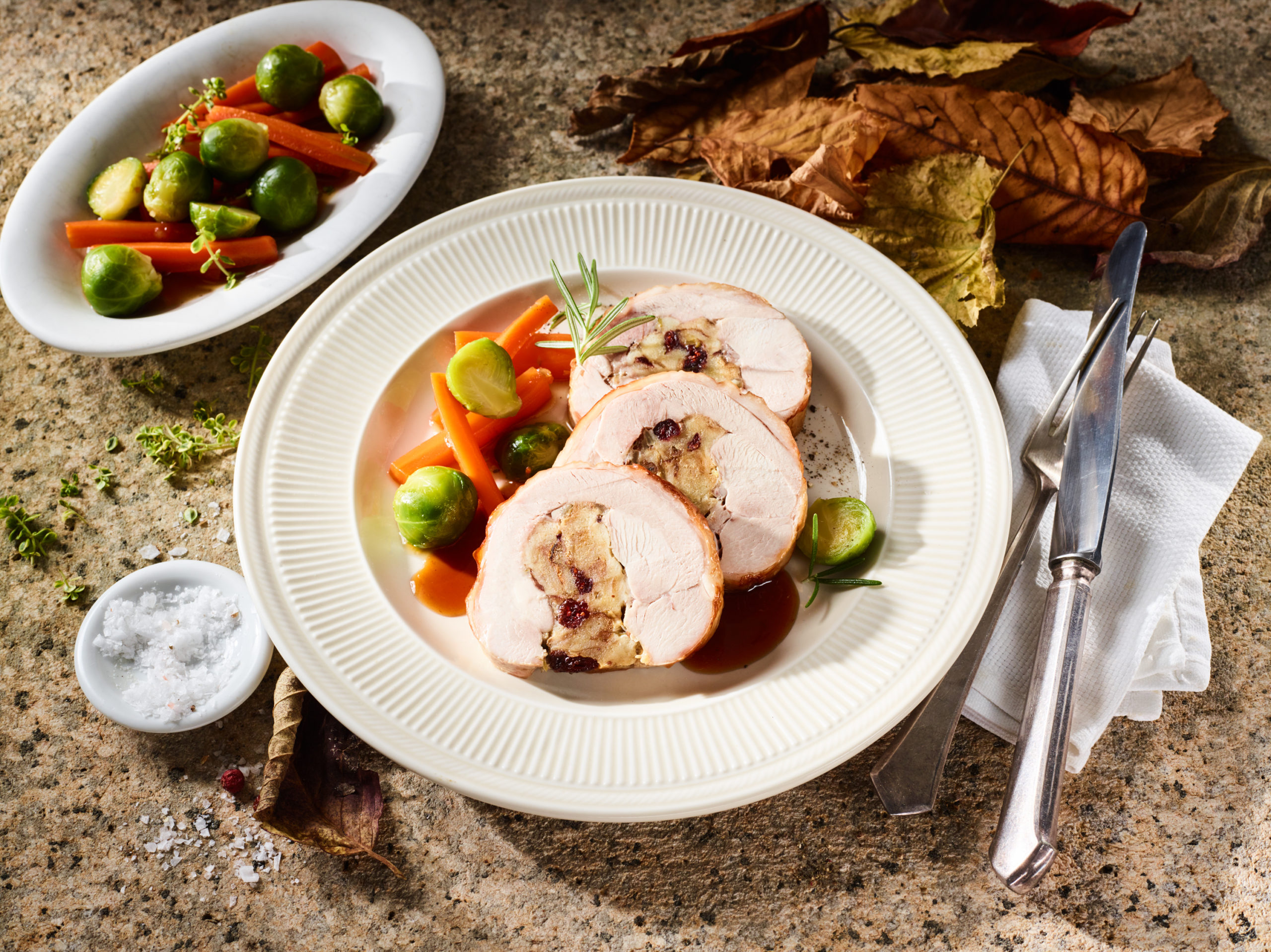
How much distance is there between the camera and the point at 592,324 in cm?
250

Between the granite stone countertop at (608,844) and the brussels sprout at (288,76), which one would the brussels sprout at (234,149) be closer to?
the brussels sprout at (288,76)

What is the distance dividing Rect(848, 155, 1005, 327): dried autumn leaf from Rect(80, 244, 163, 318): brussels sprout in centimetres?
228

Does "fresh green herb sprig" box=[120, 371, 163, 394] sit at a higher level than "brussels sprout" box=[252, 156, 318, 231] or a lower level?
lower

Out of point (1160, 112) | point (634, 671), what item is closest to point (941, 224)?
point (1160, 112)

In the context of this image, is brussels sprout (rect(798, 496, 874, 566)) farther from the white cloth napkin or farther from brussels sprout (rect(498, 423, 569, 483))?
brussels sprout (rect(498, 423, 569, 483))

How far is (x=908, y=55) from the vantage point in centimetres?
306

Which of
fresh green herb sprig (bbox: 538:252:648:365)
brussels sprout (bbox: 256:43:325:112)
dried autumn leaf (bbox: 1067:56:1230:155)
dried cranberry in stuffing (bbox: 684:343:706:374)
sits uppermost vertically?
brussels sprout (bbox: 256:43:325:112)

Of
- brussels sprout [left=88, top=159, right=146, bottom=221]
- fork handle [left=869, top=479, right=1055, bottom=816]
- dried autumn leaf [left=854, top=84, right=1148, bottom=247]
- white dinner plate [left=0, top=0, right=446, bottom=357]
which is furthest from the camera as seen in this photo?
brussels sprout [left=88, top=159, right=146, bottom=221]

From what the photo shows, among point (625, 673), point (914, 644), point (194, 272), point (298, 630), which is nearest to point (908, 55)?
point (914, 644)

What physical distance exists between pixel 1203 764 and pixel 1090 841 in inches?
15.5

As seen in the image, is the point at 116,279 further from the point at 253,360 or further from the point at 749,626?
the point at 749,626

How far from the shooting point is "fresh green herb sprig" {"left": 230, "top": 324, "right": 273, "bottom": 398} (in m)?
2.79

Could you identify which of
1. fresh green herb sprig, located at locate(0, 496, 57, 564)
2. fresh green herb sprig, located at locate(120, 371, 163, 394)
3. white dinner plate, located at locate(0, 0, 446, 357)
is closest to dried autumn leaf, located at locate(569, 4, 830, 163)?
white dinner plate, located at locate(0, 0, 446, 357)

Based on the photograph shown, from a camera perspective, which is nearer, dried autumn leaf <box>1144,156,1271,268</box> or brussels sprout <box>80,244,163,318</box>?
brussels sprout <box>80,244,163,318</box>
